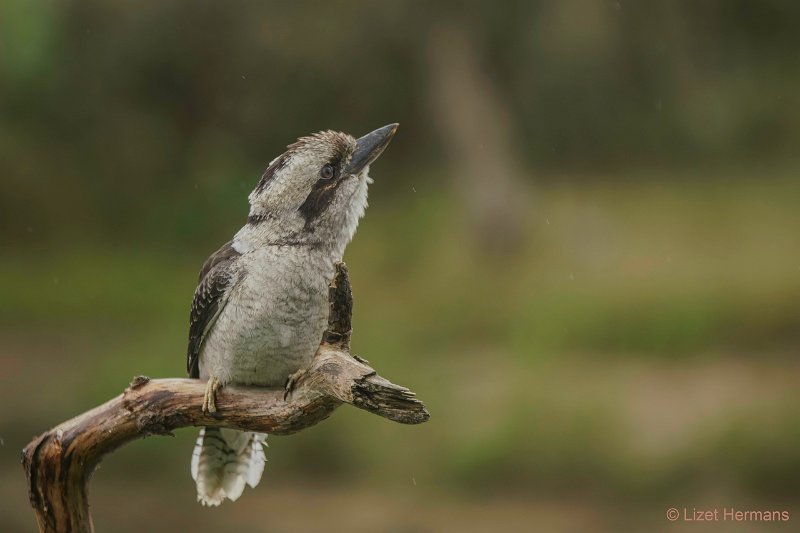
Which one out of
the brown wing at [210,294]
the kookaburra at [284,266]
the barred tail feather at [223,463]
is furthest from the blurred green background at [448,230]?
the kookaburra at [284,266]

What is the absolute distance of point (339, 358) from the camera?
6.98 feet

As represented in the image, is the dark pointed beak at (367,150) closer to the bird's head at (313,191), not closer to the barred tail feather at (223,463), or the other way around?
the bird's head at (313,191)

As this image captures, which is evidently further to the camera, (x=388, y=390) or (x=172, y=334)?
(x=172, y=334)

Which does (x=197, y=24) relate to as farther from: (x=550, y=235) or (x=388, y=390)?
(x=388, y=390)

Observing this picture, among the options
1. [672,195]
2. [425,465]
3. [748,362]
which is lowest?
[425,465]

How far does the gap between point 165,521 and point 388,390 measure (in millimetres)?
3864

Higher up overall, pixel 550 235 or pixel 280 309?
pixel 550 235

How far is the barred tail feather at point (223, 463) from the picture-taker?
A: 2727 mm

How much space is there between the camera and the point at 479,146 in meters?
6.07

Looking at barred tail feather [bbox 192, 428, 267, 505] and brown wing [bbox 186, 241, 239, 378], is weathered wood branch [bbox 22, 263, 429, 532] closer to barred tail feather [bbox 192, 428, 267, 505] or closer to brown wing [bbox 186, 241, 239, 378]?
brown wing [bbox 186, 241, 239, 378]

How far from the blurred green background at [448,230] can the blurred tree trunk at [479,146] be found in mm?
18

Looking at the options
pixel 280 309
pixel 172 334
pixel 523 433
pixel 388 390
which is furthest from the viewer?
pixel 172 334

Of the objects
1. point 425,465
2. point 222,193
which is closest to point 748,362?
point 425,465

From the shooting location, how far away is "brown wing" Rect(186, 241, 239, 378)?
244cm
